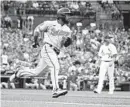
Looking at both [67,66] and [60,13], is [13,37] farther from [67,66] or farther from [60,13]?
[60,13]

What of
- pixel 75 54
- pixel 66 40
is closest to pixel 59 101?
pixel 66 40

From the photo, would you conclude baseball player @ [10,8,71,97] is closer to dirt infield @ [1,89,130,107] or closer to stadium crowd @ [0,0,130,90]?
dirt infield @ [1,89,130,107]

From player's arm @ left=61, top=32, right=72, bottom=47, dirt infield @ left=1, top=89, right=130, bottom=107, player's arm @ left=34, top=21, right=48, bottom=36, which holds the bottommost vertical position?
dirt infield @ left=1, top=89, right=130, bottom=107

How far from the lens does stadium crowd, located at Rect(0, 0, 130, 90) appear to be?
15.8 meters

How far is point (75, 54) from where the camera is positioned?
17.6m

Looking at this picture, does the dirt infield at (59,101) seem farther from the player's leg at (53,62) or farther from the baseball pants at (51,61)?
the baseball pants at (51,61)

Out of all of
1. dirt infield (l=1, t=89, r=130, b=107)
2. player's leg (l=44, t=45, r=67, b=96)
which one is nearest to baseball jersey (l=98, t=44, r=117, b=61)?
dirt infield (l=1, t=89, r=130, b=107)

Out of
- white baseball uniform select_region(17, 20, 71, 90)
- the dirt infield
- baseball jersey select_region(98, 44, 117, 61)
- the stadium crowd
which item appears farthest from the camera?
the stadium crowd

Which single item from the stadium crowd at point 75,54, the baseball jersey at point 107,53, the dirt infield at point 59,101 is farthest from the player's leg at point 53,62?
the stadium crowd at point 75,54

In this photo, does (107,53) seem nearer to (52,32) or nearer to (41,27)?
(52,32)

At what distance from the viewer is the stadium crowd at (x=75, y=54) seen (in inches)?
620

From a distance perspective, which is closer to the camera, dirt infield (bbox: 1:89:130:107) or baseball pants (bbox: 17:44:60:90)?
dirt infield (bbox: 1:89:130:107)

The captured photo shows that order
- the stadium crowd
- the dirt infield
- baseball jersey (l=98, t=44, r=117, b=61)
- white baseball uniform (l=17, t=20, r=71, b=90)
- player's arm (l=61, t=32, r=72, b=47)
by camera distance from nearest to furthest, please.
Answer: the dirt infield, white baseball uniform (l=17, t=20, r=71, b=90), player's arm (l=61, t=32, r=72, b=47), baseball jersey (l=98, t=44, r=117, b=61), the stadium crowd

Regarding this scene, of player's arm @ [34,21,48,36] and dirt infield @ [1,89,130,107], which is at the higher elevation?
player's arm @ [34,21,48,36]
